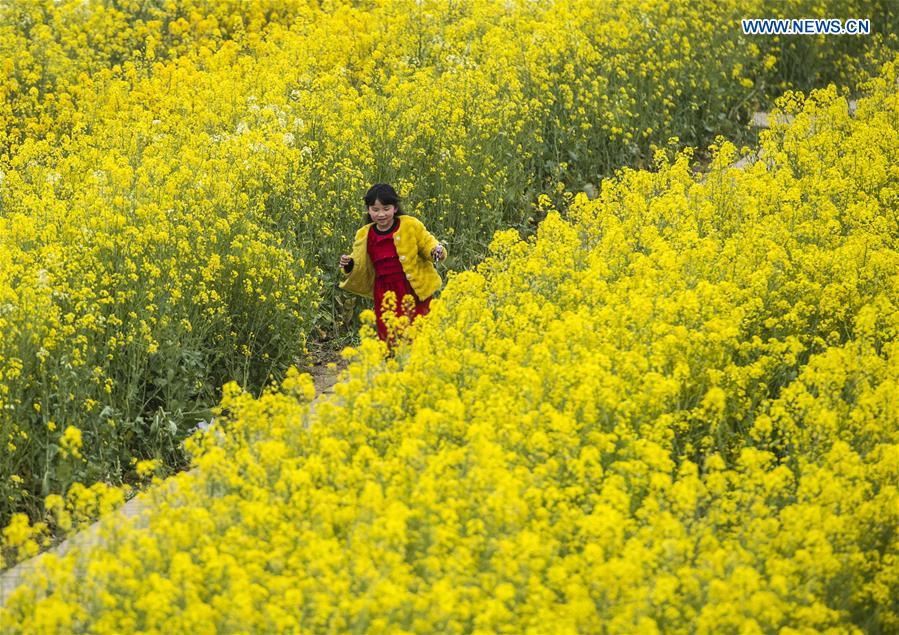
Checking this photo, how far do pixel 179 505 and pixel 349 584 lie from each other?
119 centimetres

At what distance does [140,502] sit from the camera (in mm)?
6418

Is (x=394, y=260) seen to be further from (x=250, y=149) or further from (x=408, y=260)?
(x=250, y=149)

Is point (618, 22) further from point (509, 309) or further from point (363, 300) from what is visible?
point (509, 309)

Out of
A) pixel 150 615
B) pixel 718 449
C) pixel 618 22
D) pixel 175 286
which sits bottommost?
pixel 718 449

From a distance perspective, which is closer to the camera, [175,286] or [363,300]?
[175,286]

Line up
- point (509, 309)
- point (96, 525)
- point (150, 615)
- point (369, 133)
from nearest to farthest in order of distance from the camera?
point (150, 615), point (96, 525), point (509, 309), point (369, 133)

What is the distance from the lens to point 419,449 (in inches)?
214

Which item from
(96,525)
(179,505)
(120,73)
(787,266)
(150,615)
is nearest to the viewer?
(150,615)

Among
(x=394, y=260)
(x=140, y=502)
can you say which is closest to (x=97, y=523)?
(x=140, y=502)

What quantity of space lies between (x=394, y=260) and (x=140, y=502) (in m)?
2.26

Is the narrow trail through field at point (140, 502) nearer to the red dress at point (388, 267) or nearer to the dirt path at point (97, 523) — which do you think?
the dirt path at point (97, 523)

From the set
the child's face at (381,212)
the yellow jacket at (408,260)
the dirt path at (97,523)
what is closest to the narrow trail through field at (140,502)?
the dirt path at (97,523)

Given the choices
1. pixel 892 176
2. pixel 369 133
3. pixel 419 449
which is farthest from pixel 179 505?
pixel 892 176

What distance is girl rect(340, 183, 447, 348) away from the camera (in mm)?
7797
